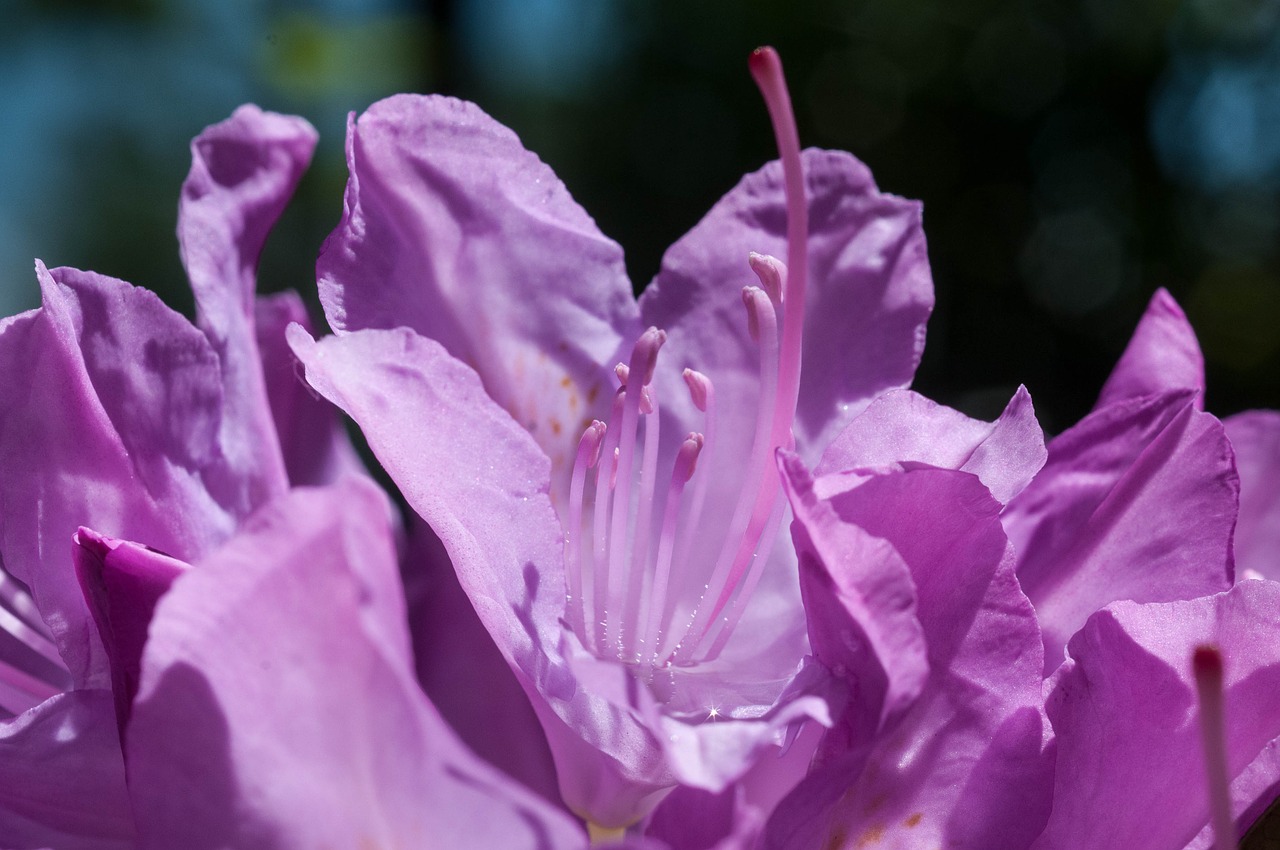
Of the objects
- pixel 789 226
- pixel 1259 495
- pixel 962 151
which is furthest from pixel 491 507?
pixel 962 151

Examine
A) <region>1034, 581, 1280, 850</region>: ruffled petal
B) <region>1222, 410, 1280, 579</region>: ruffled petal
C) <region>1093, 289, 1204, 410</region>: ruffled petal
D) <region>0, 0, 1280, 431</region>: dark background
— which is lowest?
<region>0, 0, 1280, 431</region>: dark background

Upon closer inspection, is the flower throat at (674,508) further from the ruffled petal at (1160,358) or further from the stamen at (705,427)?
the ruffled petal at (1160,358)

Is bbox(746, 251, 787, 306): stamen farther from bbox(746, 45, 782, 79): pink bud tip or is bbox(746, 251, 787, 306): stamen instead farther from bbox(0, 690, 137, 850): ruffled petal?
bbox(0, 690, 137, 850): ruffled petal

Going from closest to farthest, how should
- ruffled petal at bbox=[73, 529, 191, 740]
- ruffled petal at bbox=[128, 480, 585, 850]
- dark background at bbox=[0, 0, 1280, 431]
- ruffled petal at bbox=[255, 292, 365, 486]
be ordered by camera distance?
ruffled petal at bbox=[128, 480, 585, 850] → ruffled petal at bbox=[73, 529, 191, 740] → ruffled petal at bbox=[255, 292, 365, 486] → dark background at bbox=[0, 0, 1280, 431]

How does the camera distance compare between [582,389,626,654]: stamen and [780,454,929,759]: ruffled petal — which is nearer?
[780,454,929,759]: ruffled petal

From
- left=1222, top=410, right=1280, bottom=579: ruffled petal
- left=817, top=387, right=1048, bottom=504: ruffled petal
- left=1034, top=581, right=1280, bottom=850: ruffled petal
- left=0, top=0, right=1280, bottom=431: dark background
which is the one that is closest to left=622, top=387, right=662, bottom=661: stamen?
left=817, top=387, right=1048, bottom=504: ruffled petal

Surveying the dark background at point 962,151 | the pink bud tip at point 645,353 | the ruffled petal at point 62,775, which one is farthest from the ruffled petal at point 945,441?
the dark background at point 962,151

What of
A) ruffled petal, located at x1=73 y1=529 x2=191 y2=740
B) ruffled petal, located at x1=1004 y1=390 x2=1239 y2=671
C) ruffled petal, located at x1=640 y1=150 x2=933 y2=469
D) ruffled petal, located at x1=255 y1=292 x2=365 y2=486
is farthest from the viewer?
ruffled petal, located at x1=255 y1=292 x2=365 y2=486
